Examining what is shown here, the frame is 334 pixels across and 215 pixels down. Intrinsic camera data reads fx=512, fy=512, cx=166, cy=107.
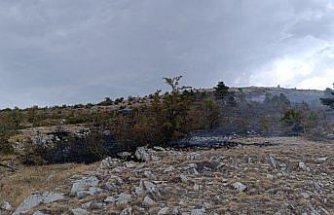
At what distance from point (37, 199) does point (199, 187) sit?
359cm

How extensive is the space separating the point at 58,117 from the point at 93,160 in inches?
626

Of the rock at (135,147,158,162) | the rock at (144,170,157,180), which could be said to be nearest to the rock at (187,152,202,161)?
the rock at (135,147,158,162)

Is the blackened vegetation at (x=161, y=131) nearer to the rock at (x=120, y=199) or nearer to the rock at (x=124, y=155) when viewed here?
the rock at (x=124, y=155)

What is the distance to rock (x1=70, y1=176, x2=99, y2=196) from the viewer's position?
37.8ft

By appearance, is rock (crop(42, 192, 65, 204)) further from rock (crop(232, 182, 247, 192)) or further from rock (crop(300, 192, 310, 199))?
rock (crop(300, 192, 310, 199))

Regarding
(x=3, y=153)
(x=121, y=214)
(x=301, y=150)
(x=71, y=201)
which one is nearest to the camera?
(x=121, y=214)

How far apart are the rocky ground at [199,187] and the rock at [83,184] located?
0.02 meters

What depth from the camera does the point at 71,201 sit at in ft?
36.2

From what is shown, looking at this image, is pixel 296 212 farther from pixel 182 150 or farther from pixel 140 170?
pixel 182 150

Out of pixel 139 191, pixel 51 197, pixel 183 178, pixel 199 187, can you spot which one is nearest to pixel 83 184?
pixel 51 197

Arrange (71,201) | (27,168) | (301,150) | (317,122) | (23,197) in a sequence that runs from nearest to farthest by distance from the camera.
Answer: (71,201), (23,197), (301,150), (27,168), (317,122)

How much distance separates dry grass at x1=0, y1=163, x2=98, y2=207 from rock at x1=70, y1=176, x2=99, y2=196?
675mm

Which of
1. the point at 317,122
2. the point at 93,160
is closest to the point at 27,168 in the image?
the point at 93,160

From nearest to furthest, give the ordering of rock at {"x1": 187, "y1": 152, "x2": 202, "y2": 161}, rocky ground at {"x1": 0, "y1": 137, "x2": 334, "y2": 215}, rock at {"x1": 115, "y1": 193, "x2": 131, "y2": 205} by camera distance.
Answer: rocky ground at {"x1": 0, "y1": 137, "x2": 334, "y2": 215}
rock at {"x1": 115, "y1": 193, "x2": 131, "y2": 205}
rock at {"x1": 187, "y1": 152, "x2": 202, "y2": 161}
